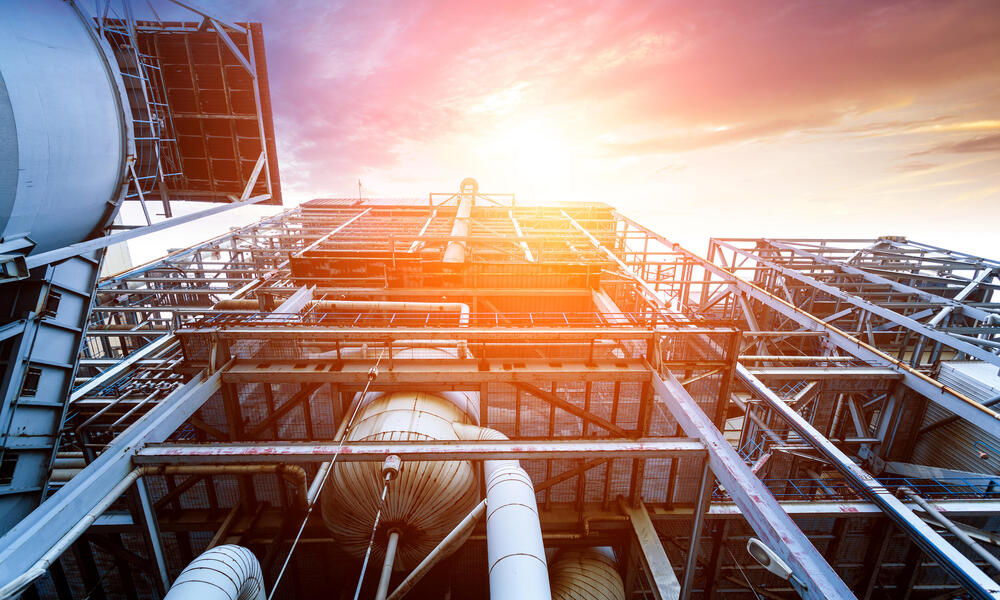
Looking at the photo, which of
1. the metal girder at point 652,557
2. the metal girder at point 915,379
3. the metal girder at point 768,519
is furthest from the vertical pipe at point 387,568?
the metal girder at point 915,379

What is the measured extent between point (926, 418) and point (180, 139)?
26610 mm

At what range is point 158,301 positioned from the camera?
64.3 feet

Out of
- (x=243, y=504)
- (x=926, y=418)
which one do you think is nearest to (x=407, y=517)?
→ (x=243, y=504)

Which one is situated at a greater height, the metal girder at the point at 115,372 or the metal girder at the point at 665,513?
the metal girder at the point at 115,372

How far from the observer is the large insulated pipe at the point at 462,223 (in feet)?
48.1

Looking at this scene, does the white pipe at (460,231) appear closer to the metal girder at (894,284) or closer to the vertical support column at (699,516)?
the vertical support column at (699,516)

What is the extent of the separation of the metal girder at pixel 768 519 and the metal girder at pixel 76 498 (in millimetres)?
8763

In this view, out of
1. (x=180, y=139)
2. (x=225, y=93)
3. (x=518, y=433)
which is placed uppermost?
(x=225, y=93)

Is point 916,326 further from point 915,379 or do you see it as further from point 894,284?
point 894,284

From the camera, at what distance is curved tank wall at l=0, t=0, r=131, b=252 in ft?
17.5

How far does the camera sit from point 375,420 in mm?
7332

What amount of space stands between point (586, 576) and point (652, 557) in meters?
1.77

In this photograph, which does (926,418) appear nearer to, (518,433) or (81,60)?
(518,433)

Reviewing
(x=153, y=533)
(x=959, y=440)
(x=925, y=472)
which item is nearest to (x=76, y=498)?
(x=153, y=533)
